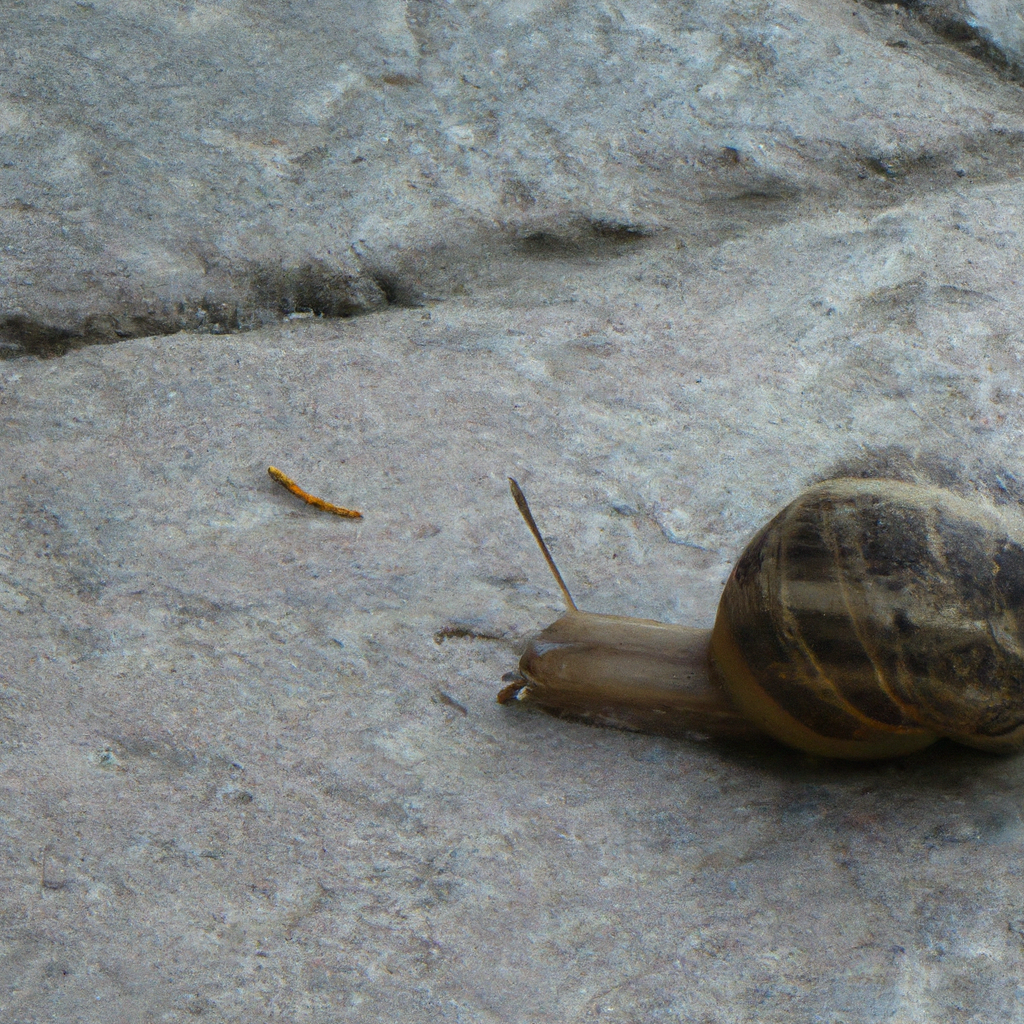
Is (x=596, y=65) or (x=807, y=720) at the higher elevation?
(x=596, y=65)

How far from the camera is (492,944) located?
5.12ft

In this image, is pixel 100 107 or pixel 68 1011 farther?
pixel 100 107

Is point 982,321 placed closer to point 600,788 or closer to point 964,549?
point 964,549

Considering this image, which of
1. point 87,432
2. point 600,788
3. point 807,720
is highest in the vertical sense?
point 807,720

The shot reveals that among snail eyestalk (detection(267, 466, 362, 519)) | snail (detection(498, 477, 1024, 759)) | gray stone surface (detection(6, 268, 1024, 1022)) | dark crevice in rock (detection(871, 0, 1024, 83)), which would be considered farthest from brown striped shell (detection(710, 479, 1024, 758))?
dark crevice in rock (detection(871, 0, 1024, 83))

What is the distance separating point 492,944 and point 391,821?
0.27 metres

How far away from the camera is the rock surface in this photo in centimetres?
156

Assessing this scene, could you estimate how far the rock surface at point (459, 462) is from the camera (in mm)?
1560

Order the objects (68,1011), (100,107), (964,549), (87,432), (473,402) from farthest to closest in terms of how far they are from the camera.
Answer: (100,107)
(473,402)
(87,432)
(964,549)
(68,1011)

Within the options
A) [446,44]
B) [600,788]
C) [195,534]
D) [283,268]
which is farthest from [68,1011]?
[446,44]

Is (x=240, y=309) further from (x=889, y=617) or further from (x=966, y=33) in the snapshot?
(x=966, y=33)

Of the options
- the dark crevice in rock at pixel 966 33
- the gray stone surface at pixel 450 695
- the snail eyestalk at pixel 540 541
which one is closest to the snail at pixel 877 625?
the gray stone surface at pixel 450 695

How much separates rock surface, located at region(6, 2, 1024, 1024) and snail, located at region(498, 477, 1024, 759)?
0.13 meters

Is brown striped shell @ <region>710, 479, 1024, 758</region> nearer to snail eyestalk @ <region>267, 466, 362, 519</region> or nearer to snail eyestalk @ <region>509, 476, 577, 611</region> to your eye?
snail eyestalk @ <region>509, 476, 577, 611</region>
